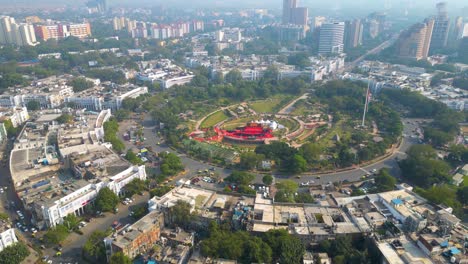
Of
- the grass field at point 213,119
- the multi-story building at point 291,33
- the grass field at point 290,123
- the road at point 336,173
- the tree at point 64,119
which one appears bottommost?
the road at point 336,173

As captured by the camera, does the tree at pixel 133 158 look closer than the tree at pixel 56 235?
No

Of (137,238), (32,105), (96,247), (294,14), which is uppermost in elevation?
(294,14)

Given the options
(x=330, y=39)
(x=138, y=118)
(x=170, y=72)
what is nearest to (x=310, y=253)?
(x=138, y=118)

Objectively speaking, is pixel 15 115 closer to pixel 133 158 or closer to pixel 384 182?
pixel 133 158

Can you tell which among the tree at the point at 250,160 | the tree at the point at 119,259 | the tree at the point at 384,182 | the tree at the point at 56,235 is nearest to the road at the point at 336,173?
the tree at the point at 250,160

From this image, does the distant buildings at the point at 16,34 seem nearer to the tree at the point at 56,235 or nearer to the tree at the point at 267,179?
the tree at the point at 56,235

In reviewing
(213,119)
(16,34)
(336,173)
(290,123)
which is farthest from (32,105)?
(16,34)
